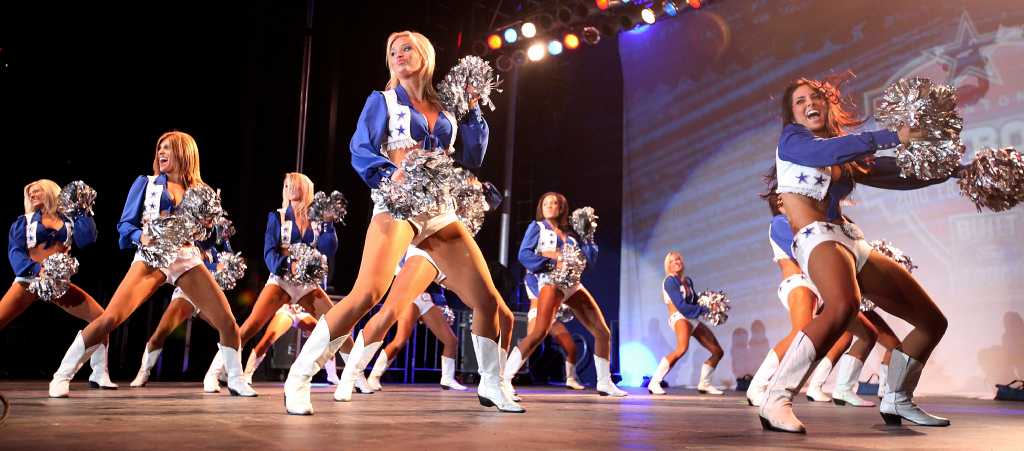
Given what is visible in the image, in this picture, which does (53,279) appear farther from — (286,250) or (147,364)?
(286,250)

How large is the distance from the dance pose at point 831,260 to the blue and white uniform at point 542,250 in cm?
362

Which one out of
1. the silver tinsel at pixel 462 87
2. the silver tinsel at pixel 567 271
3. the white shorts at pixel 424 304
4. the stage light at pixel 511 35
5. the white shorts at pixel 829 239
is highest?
the stage light at pixel 511 35

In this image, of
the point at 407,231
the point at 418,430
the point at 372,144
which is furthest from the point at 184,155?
the point at 418,430

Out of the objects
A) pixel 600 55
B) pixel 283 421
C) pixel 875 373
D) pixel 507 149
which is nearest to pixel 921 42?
pixel 875 373

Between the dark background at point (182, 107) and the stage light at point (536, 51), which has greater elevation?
A: the stage light at point (536, 51)

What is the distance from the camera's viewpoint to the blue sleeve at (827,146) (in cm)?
378

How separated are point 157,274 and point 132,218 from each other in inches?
16.6

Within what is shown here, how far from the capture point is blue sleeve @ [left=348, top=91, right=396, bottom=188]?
162 inches

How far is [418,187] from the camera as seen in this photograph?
3.94 metres

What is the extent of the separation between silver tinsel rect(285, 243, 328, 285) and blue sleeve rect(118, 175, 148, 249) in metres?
1.54

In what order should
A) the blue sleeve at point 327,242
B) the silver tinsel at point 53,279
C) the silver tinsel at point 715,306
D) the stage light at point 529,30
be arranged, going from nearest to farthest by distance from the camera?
the silver tinsel at point 53,279 → the blue sleeve at point 327,242 → the silver tinsel at point 715,306 → the stage light at point 529,30

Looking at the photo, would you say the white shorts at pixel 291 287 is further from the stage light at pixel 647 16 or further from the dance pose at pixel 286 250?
the stage light at pixel 647 16

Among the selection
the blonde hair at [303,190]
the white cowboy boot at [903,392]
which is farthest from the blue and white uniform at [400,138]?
the blonde hair at [303,190]

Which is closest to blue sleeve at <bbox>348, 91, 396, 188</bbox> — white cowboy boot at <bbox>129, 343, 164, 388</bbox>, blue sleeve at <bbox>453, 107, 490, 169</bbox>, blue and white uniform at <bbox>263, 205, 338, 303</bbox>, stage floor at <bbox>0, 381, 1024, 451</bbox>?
blue sleeve at <bbox>453, 107, 490, 169</bbox>
